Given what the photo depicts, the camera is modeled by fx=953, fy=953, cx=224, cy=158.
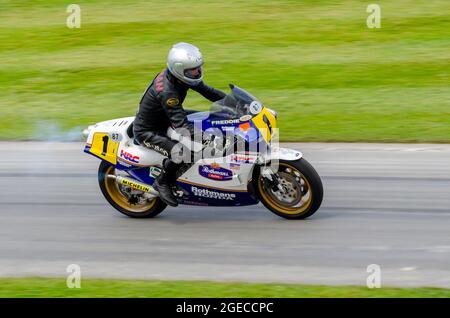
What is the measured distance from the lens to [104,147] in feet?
34.2

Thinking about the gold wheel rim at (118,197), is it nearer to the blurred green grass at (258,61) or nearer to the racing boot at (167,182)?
the racing boot at (167,182)

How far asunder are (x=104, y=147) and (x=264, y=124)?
1.87 meters

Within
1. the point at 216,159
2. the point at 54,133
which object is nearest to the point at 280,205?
the point at 216,159

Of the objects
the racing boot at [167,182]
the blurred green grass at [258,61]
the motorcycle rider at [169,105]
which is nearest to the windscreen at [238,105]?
the motorcycle rider at [169,105]

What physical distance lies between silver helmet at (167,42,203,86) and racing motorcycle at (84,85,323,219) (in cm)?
41

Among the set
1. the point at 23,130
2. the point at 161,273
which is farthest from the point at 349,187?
the point at 23,130

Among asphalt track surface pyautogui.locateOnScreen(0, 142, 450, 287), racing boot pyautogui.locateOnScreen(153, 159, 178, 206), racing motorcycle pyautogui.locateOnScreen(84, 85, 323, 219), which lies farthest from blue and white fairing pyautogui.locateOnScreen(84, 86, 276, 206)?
asphalt track surface pyautogui.locateOnScreen(0, 142, 450, 287)

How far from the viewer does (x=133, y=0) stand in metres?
25.0

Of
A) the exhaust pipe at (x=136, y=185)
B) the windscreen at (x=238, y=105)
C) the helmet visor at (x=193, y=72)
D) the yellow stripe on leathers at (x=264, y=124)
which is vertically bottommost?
the exhaust pipe at (x=136, y=185)

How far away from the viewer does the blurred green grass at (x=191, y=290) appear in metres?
7.61

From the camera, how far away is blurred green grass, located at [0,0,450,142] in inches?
621

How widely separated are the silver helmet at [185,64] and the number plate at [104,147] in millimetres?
1265

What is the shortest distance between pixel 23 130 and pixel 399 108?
625cm
